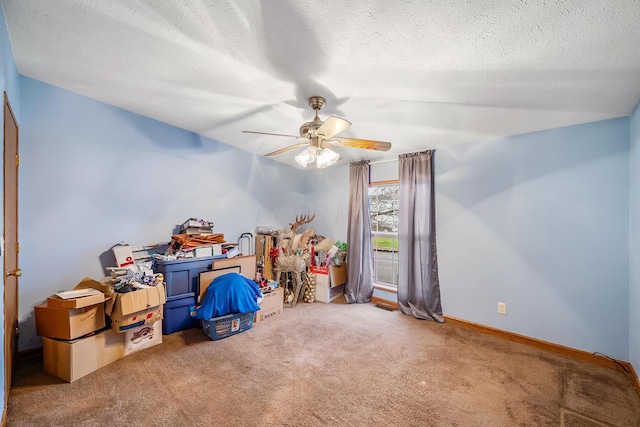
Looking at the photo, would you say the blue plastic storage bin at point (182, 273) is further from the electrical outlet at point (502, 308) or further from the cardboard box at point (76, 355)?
the electrical outlet at point (502, 308)

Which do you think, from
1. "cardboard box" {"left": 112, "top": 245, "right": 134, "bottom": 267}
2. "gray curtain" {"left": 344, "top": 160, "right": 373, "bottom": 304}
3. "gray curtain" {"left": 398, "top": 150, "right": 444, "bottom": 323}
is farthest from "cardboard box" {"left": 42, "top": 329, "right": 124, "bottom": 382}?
"gray curtain" {"left": 398, "top": 150, "right": 444, "bottom": 323}

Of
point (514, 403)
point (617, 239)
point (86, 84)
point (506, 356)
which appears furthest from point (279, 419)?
point (617, 239)

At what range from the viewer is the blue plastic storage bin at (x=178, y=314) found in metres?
2.71

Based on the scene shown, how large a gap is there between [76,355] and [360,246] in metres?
3.31

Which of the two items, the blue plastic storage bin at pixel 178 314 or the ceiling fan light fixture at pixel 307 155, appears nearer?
the ceiling fan light fixture at pixel 307 155

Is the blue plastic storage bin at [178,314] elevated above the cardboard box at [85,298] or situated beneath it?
situated beneath

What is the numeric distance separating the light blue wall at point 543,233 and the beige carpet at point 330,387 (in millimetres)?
387

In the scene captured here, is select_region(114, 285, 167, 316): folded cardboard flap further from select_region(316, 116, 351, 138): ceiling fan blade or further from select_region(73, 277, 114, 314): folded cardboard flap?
select_region(316, 116, 351, 138): ceiling fan blade

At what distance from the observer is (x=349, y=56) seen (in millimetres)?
1587

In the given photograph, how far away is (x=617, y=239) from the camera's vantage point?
2.30 metres

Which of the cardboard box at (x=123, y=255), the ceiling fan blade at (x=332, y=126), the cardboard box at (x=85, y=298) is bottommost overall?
the cardboard box at (x=85, y=298)

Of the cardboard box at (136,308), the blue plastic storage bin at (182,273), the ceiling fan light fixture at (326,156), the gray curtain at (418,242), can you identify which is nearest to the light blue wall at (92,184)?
the blue plastic storage bin at (182,273)

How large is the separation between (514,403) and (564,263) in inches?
61.5

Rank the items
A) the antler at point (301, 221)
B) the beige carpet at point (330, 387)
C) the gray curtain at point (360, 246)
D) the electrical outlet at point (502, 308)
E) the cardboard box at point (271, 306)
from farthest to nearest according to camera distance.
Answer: the antler at point (301, 221), the gray curtain at point (360, 246), the cardboard box at point (271, 306), the electrical outlet at point (502, 308), the beige carpet at point (330, 387)
